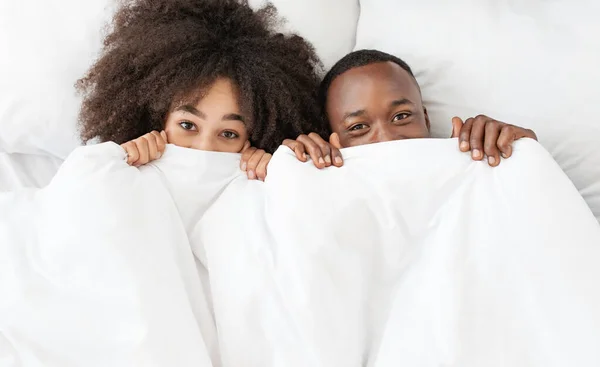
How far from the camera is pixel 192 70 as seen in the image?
1.16 metres

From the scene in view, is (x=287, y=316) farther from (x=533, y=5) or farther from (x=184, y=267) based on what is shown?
(x=533, y=5)

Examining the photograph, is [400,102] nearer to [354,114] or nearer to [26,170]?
[354,114]

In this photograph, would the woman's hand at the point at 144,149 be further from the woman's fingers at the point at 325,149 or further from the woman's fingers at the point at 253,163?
the woman's fingers at the point at 325,149

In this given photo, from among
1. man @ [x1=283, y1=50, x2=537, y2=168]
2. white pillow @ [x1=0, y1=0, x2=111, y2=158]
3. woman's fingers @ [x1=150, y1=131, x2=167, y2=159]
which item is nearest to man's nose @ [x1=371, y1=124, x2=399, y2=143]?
man @ [x1=283, y1=50, x2=537, y2=168]

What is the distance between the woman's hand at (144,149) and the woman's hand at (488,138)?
0.51m

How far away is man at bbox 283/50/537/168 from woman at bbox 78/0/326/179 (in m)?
0.08

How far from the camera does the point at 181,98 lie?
1137mm

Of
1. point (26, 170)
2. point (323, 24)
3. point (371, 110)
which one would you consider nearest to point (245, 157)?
point (371, 110)

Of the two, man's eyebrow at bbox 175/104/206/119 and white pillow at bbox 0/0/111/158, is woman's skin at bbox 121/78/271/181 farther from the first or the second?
white pillow at bbox 0/0/111/158

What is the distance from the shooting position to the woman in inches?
44.8

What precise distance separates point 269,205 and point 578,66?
0.67 metres

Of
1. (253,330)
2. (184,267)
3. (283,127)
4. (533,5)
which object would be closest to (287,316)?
(253,330)

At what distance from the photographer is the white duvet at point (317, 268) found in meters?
0.82

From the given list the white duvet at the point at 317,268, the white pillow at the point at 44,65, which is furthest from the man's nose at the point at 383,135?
the white pillow at the point at 44,65
